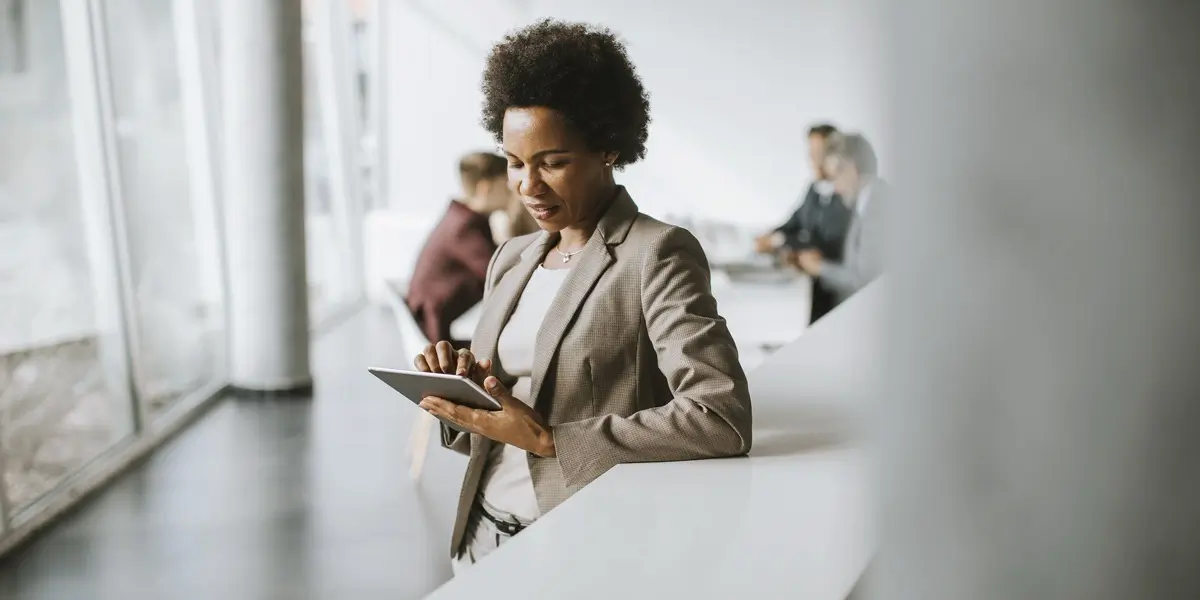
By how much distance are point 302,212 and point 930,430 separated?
22.5 ft

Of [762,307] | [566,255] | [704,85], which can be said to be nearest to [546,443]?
[566,255]

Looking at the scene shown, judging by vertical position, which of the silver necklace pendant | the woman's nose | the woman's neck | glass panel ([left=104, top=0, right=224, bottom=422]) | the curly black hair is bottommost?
glass panel ([left=104, top=0, right=224, bottom=422])

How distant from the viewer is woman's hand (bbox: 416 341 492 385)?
157cm

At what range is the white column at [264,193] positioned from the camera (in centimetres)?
646

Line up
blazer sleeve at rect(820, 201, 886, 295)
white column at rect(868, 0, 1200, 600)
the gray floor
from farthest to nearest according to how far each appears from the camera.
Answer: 1. blazer sleeve at rect(820, 201, 886, 295)
2. the gray floor
3. white column at rect(868, 0, 1200, 600)

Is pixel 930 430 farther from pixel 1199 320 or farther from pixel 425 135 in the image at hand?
pixel 425 135

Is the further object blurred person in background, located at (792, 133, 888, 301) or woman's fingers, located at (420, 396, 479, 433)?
blurred person in background, located at (792, 133, 888, 301)

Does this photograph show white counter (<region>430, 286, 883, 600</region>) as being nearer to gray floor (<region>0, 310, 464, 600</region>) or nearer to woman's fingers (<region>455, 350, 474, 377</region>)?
woman's fingers (<region>455, 350, 474, 377</region>)

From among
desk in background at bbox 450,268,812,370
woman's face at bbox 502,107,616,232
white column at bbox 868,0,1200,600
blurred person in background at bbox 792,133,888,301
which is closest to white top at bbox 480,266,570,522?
woman's face at bbox 502,107,616,232

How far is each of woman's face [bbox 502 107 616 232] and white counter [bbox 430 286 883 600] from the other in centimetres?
39

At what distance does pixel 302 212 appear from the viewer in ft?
22.5

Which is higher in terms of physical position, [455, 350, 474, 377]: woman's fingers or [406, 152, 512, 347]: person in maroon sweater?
[455, 350, 474, 377]: woman's fingers

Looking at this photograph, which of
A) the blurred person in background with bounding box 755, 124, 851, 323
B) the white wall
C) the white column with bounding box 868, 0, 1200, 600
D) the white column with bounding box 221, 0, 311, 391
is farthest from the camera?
the white wall

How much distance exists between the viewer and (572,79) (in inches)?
59.8
